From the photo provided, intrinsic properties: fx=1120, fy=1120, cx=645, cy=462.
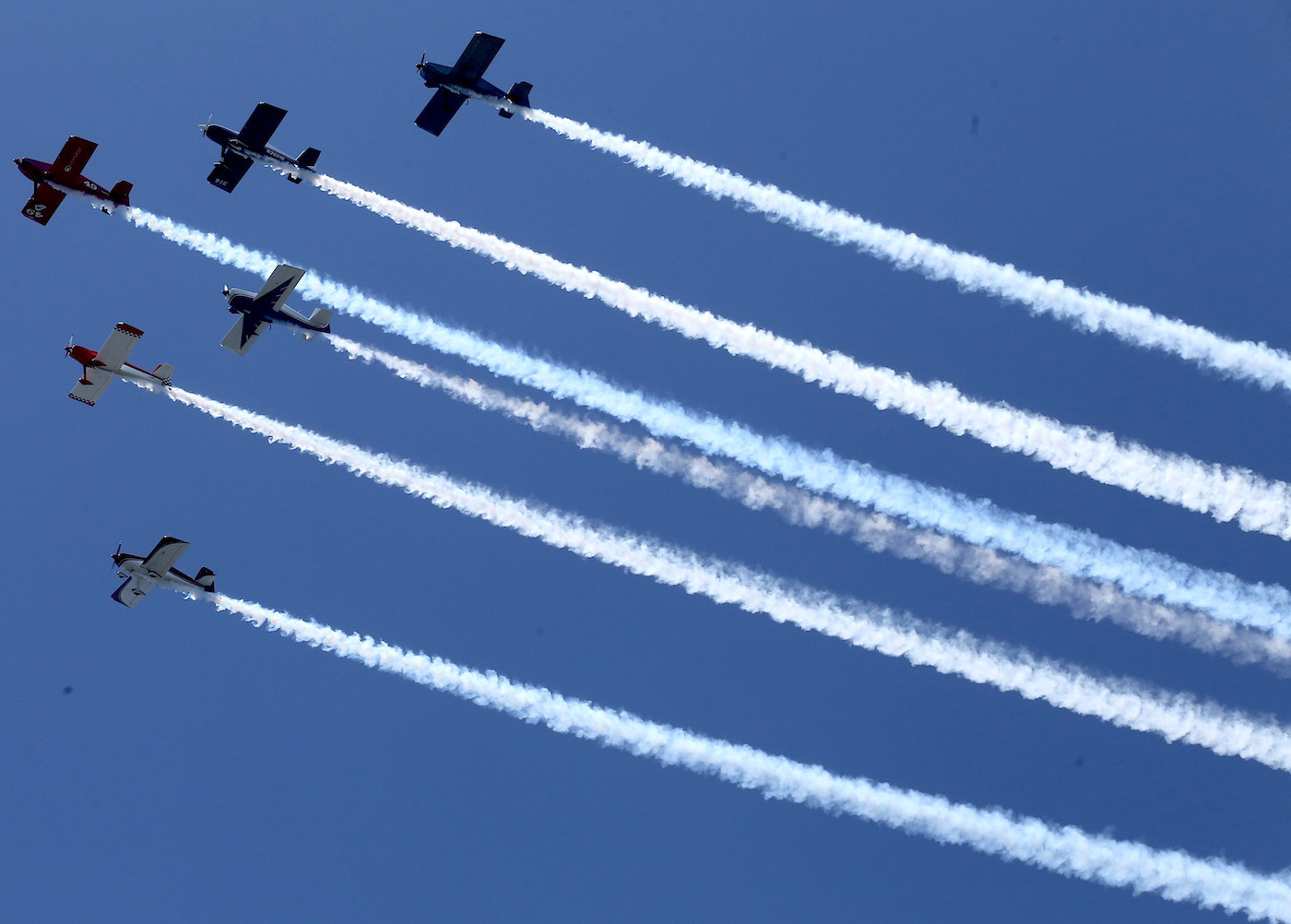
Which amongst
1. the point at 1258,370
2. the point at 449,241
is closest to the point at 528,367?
the point at 449,241

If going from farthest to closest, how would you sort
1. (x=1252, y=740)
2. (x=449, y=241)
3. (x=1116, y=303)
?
(x=449, y=241) → (x=1116, y=303) → (x=1252, y=740)

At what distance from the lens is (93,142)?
4575 centimetres

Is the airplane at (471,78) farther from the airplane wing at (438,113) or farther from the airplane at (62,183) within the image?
the airplane at (62,183)

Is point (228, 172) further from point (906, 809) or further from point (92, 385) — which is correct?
point (906, 809)

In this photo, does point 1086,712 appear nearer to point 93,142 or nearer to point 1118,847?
point 1118,847

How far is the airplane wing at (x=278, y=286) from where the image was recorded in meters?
45.4

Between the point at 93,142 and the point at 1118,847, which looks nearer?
the point at 1118,847

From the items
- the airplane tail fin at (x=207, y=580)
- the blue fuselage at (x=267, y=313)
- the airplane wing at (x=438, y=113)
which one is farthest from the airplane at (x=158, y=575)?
the airplane wing at (x=438, y=113)

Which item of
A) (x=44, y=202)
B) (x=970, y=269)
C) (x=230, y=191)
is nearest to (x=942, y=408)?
(x=970, y=269)

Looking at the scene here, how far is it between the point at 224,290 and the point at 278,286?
2817mm

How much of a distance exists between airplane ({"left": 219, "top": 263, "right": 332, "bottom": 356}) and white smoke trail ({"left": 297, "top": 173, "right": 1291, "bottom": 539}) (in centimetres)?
454

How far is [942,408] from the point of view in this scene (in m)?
39.3

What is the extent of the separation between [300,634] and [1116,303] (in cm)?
3318

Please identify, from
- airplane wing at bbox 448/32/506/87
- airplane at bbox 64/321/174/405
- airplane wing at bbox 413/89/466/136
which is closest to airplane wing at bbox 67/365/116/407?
airplane at bbox 64/321/174/405
